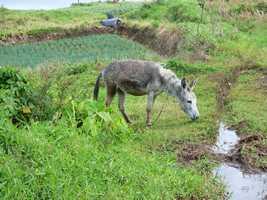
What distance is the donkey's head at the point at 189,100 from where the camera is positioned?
35.8ft

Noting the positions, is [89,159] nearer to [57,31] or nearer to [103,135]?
[103,135]

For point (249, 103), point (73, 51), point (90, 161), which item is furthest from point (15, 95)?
point (73, 51)

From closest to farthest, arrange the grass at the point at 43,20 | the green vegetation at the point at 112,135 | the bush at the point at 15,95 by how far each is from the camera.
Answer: the green vegetation at the point at 112,135 < the bush at the point at 15,95 < the grass at the point at 43,20

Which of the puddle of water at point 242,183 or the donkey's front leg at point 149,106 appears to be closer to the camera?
the puddle of water at point 242,183

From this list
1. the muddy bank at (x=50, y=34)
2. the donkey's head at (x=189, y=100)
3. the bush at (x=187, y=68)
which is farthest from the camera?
the muddy bank at (x=50, y=34)

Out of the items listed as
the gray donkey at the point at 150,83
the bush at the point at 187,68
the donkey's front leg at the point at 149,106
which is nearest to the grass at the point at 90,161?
the donkey's front leg at the point at 149,106

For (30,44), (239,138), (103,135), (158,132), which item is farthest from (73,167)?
(30,44)

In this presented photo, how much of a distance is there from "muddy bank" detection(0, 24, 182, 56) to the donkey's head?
9.71 metres

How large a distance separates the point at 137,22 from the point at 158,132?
17556 mm

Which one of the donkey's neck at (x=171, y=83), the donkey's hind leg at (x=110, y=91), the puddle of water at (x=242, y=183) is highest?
the donkey's neck at (x=171, y=83)

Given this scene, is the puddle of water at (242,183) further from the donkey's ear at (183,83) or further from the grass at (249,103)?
the donkey's ear at (183,83)

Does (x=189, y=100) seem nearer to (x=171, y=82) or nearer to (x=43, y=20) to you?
(x=171, y=82)

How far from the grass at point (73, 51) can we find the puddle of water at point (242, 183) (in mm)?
10084

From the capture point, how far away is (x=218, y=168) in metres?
8.86
